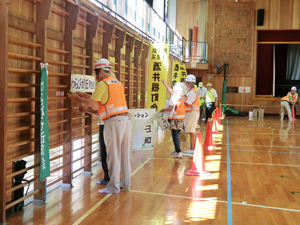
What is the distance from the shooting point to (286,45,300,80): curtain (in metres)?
23.0

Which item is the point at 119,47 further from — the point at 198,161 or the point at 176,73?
the point at 176,73

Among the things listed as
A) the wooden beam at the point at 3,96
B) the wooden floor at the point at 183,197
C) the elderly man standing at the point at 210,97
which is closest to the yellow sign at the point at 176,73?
the elderly man standing at the point at 210,97

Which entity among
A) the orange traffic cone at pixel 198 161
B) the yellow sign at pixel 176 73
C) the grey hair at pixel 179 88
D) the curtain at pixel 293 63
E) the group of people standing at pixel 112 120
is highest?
the curtain at pixel 293 63

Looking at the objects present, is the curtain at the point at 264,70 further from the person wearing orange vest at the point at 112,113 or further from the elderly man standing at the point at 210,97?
the person wearing orange vest at the point at 112,113

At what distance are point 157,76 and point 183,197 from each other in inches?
165

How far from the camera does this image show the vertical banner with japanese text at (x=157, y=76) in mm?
8180

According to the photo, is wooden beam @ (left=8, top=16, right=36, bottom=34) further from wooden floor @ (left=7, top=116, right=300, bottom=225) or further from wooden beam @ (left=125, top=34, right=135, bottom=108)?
wooden beam @ (left=125, top=34, right=135, bottom=108)

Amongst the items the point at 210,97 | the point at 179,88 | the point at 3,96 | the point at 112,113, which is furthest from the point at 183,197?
the point at 210,97

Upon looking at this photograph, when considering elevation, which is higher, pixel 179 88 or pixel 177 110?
pixel 179 88

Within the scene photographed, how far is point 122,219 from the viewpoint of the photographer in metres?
3.76

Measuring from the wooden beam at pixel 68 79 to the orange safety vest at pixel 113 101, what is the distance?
0.70 meters

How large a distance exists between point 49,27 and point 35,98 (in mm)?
1073

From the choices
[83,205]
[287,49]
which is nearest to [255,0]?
[287,49]

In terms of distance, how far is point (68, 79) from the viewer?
4902 mm
